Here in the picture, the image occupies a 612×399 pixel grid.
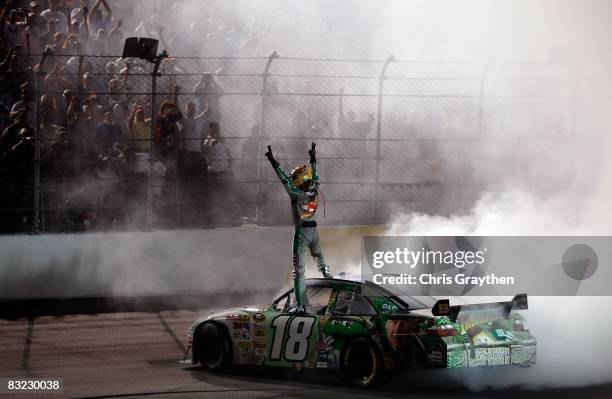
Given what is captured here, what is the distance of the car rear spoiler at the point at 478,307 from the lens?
8695 millimetres

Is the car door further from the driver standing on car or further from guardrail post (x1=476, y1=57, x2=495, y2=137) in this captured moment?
guardrail post (x1=476, y1=57, x2=495, y2=137)

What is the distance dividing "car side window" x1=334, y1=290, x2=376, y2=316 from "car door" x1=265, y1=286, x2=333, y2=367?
0.46 feet

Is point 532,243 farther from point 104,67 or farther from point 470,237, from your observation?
point 104,67

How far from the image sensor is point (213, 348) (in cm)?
1020

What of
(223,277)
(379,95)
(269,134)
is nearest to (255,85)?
(269,134)

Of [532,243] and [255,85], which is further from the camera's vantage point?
[255,85]

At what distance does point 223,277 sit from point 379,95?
335 cm

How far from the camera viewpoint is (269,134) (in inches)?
576

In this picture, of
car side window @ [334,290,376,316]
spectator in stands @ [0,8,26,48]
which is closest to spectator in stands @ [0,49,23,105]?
spectator in stands @ [0,8,26,48]

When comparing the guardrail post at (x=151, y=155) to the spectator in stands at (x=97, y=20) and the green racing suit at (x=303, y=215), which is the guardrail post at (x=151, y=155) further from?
the green racing suit at (x=303, y=215)

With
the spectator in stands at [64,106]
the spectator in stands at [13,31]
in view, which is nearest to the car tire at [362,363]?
the spectator in stands at [64,106]

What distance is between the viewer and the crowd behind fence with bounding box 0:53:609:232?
14.0 meters

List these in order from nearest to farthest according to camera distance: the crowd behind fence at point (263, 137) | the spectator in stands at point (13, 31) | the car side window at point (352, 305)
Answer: the car side window at point (352, 305) → the crowd behind fence at point (263, 137) → the spectator in stands at point (13, 31)

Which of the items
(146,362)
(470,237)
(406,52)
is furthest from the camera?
(406,52)
